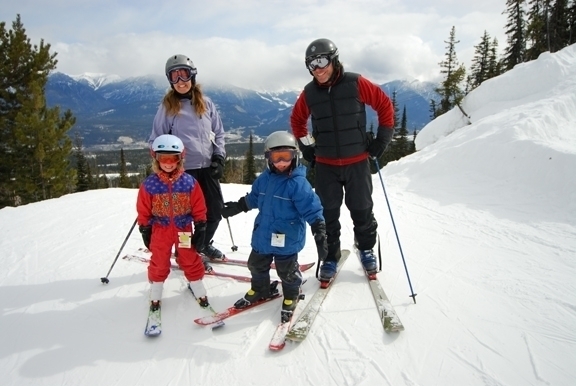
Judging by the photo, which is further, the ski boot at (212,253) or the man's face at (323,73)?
the ski boot at (212,253)

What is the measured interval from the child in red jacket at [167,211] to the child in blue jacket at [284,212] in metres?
0.40

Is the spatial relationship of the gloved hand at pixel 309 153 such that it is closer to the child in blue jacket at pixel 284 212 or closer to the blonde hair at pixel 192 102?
the child in blue jacket at pixel 284 212

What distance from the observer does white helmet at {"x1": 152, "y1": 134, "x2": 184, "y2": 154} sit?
129 inches

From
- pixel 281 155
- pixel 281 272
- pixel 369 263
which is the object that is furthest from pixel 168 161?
pixel 369 263

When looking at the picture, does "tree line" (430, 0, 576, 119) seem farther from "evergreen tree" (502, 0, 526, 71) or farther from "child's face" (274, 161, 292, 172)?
"child's face" (274, 161, 292, 172)

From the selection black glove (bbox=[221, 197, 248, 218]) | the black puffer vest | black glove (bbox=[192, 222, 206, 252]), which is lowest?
black glove (bbox=[192, 222, 206, 252])

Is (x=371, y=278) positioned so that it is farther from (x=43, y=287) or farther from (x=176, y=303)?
(x=43, y=287)

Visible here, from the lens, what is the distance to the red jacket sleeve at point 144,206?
328 centimetres

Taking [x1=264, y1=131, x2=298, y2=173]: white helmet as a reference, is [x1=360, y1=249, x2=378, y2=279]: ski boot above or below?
below

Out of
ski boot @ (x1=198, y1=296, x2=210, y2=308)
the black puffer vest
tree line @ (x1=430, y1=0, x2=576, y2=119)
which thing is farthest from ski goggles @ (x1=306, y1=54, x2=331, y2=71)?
tree line @ (x1=430, y1=0, x2=576, y2=119)

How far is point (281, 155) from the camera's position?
317cm

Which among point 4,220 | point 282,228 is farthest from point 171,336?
point 4,220

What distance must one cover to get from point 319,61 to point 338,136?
2.73ft

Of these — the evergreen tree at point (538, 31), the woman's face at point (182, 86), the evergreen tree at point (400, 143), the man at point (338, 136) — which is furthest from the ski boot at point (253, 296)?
the evergreen tree at point (400, 143)
